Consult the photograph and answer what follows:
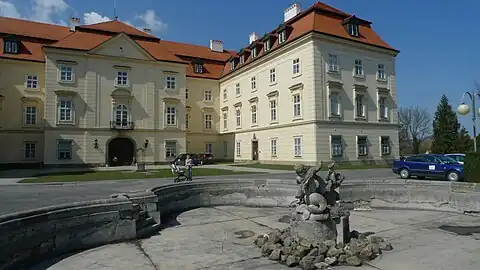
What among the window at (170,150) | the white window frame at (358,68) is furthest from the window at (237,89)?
the white window frame at (358,68)

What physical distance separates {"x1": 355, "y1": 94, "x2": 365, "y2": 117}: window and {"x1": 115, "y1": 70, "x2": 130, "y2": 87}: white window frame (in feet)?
81.9

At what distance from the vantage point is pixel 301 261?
5441 millimetres

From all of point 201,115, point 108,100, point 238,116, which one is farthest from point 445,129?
point 108,100

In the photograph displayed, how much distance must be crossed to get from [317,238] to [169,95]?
119 feet

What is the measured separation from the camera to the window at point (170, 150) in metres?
39.7

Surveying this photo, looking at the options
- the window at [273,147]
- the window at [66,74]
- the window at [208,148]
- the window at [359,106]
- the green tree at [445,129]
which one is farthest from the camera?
the green tree at [445,129]

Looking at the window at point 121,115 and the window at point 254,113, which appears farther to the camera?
the window at point 254,113

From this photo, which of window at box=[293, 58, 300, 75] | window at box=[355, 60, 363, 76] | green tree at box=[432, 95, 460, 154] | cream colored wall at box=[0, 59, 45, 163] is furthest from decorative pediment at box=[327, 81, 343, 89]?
cream colored wall at box=[0, 59, 45, 163]

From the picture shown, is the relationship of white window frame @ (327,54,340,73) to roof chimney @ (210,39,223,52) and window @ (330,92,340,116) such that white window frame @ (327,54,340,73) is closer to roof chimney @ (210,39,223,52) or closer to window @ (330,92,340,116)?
window @ (330,92,340,116)

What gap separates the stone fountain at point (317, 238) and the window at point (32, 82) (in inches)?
1582

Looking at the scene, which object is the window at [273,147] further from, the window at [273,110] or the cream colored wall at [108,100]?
the cream colored wall at [108,100]

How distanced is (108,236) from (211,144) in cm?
4077

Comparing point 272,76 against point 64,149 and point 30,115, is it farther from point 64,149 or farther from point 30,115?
point 30,115

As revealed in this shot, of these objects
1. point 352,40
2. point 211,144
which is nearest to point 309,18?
point 352,40
